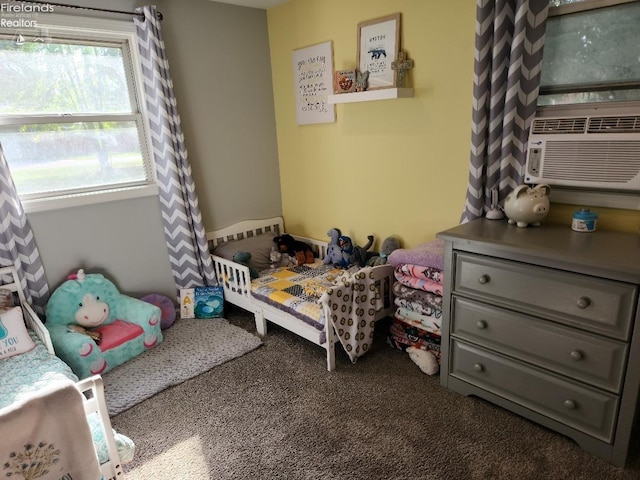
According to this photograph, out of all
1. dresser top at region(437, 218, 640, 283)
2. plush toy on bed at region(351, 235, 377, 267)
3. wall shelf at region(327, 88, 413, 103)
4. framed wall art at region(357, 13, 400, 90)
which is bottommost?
plush toy on bed at region(351, 235, 377, 267)

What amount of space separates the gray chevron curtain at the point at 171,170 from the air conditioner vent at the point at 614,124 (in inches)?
102

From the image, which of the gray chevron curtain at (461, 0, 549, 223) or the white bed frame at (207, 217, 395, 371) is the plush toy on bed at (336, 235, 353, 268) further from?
the gray chevron curtain at (461, 0, 549, 223)

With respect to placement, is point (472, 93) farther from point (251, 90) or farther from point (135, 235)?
point (135, 235)

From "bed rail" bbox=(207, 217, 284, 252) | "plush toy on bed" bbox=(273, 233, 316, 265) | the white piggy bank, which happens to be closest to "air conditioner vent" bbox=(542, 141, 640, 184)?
the white piggy bank

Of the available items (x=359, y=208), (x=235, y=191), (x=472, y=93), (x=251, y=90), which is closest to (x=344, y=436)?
(x=359, y=208)

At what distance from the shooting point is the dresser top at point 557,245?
163 cm

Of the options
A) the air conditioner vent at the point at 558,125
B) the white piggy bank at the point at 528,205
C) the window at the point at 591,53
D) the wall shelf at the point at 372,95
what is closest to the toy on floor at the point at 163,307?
the wall shelf at the point at 372,95

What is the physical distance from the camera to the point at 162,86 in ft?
9.65

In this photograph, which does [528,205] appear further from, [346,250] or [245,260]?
[245,260]

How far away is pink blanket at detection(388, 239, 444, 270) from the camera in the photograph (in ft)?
7.89

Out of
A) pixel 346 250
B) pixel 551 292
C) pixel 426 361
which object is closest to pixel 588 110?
pixel 551 292

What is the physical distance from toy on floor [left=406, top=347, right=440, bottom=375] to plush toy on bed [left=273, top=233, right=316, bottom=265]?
1.27 m

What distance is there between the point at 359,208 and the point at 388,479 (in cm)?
195

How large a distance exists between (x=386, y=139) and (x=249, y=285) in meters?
1.46
